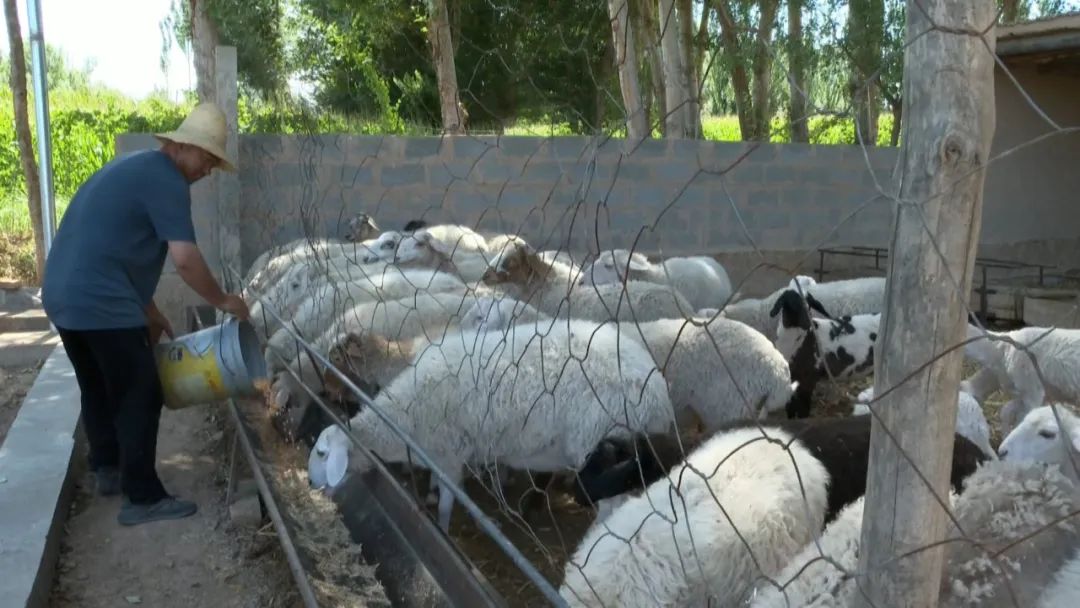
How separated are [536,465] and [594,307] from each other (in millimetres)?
1775

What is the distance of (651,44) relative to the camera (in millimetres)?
15438

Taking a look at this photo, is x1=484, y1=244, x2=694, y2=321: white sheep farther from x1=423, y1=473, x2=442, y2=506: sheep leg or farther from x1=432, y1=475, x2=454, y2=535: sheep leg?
x1=432, y1=475, x2=454, y2=535: sheep leg

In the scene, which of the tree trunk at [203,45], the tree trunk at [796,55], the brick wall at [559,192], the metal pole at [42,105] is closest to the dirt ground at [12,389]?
the metal pole at [42,105]

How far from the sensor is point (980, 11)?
142 centimetres

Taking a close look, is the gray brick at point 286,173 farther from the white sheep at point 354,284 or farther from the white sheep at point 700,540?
the white sheep at point 700,540

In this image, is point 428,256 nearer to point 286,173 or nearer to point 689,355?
point 286,173

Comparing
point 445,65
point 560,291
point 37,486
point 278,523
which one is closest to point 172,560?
point 278,523

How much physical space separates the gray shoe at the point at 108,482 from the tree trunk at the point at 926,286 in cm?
453

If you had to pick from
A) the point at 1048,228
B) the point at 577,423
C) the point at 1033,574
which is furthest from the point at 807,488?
the point at 1048,228

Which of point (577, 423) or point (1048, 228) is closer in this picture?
point (577, 423)

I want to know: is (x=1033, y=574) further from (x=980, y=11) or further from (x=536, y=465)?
(x=536, y=465)

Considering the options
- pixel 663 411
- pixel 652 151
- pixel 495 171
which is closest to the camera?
pixel 663 411

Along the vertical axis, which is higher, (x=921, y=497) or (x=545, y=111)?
(x=545, y=111)

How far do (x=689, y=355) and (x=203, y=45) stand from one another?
10376mm
